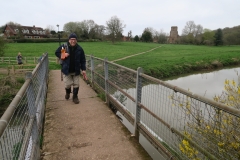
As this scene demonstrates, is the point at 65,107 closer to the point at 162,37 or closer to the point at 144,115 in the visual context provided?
the point at 144,115

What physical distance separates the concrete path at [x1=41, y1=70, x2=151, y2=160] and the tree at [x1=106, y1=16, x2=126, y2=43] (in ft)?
176

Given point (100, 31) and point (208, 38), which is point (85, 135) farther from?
point (208, 38)

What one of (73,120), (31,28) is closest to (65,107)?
(73,120)

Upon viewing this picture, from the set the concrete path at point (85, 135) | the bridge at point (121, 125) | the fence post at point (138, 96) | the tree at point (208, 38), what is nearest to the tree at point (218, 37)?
the tree at point (208, 38)

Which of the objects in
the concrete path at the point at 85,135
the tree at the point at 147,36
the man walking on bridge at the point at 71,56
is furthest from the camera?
the tree at the point at 147,36

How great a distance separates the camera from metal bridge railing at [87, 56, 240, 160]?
2.57m

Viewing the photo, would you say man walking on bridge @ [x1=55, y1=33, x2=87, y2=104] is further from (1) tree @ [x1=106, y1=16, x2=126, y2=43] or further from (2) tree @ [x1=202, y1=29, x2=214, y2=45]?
(2) tree @ [x1=202, y1=29, x2=214, y2=45]

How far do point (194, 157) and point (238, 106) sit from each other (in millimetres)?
1488

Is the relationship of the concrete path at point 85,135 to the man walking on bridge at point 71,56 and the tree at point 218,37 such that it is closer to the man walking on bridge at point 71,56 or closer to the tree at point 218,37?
the man walking on bridge at point 71,56

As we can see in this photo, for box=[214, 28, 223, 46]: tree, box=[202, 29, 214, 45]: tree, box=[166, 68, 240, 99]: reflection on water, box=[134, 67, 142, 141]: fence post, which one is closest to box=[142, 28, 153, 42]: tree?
box=[202, 29, 214, 45]: tree

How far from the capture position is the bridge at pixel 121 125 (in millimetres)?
2407

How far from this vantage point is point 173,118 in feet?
9.64

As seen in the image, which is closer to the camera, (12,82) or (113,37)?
(12,82)

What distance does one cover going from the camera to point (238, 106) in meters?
3.74
